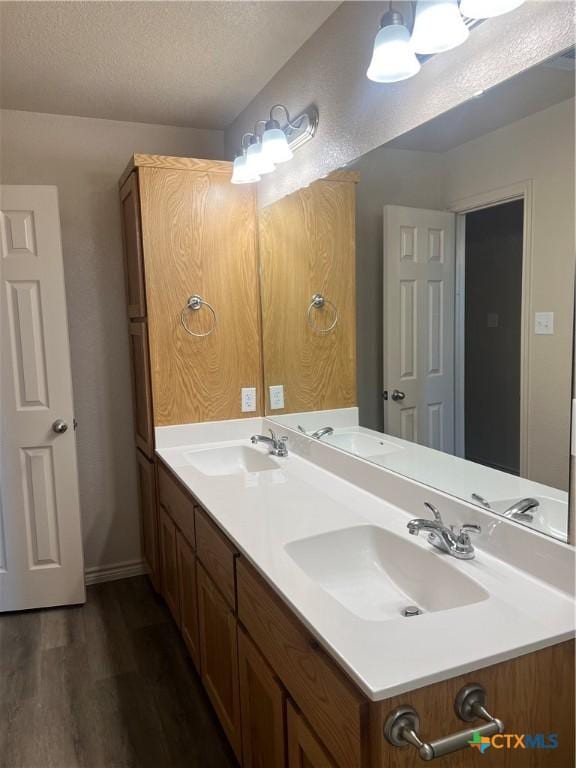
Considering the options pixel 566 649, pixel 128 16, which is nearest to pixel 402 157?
pixel 128 16

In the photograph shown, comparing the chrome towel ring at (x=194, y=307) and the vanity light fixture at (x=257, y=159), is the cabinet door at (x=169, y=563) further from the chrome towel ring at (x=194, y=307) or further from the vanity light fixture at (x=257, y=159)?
the vanity light fixture at (x=257, y=159)

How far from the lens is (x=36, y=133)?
2660 millimetres

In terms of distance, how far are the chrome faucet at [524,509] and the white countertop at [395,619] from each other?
0.10 ft

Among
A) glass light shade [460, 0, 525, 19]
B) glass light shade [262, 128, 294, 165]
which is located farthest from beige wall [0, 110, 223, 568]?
glass light shade [460, 0, 525, 19]

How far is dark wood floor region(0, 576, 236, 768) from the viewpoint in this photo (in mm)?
1812

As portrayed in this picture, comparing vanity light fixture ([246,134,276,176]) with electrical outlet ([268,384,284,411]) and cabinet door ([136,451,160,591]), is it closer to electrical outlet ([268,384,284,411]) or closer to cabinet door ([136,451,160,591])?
electrical outlet ([268,384,284,411])

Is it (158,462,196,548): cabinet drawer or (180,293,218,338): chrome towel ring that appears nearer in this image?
(158,462,196,548): cabinet drawer

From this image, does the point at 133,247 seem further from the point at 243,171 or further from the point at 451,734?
the point at 451,734

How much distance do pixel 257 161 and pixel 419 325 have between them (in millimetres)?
1099

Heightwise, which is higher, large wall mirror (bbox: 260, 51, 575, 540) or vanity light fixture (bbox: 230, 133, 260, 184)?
vanity light fixture (bbox: 230, 133, 260, 184)

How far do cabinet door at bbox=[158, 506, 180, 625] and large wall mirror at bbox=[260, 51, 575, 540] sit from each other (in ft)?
2.51

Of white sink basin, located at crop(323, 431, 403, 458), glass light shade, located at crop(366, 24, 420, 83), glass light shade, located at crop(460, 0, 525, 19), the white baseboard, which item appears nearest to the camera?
glass light shade, located at crop(460, 0, 525, 19)

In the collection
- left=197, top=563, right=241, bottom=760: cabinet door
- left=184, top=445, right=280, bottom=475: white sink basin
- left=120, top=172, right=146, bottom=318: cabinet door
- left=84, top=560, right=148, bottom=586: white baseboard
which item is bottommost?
left=84, top=560, right=148, bottom=586: white baseboard

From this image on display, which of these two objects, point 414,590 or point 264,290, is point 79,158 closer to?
point 264,290
